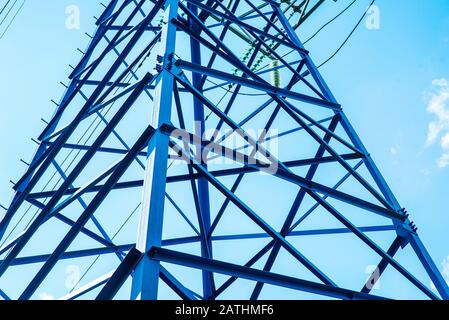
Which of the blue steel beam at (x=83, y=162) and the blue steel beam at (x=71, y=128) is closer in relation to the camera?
the blue steel beam at (x=83, y=162)

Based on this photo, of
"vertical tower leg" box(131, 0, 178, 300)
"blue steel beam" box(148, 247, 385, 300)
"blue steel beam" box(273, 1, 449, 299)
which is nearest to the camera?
"vertical tower leg" box(131, 0, 178, 300)

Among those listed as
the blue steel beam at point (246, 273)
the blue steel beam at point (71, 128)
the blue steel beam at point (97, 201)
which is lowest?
the blue steel beam at point (246, 273)

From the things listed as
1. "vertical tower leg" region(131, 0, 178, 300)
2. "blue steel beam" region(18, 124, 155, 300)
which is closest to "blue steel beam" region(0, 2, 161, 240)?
"vertical tower leg" region(131, 0, 178, 300)

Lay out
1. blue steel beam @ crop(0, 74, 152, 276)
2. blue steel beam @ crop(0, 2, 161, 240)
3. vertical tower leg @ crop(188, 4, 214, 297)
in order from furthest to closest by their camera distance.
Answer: vertical tower leg @ crop(188, 4, 214, 297), blue steel beam @ crop(0, 2, 161, 240), blue steel beam @ crop(0, 74, 152, 276)

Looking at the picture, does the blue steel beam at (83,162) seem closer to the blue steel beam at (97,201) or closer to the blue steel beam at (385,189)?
the blue steel beam at (97,201)

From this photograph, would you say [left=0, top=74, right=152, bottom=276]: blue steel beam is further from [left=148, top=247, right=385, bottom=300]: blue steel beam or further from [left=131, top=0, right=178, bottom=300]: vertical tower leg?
[left=148, top=247, right=385, bottom=300]: blue steel beam

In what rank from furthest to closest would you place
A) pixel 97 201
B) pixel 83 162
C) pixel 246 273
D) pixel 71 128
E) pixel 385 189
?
pixel 385 189 → pixel 71 128 → pixel 83 162 → pixel 97 201 → pixel 246 273

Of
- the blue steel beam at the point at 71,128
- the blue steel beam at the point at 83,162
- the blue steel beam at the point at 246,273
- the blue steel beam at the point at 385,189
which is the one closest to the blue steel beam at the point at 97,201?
the blue steel beam at the point at 83,162

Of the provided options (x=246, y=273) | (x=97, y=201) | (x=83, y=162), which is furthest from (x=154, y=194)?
(x=83, y=162)

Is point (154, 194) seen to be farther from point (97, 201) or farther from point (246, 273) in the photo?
point (246, 273)

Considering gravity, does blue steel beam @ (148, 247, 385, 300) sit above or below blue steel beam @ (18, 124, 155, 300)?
below
